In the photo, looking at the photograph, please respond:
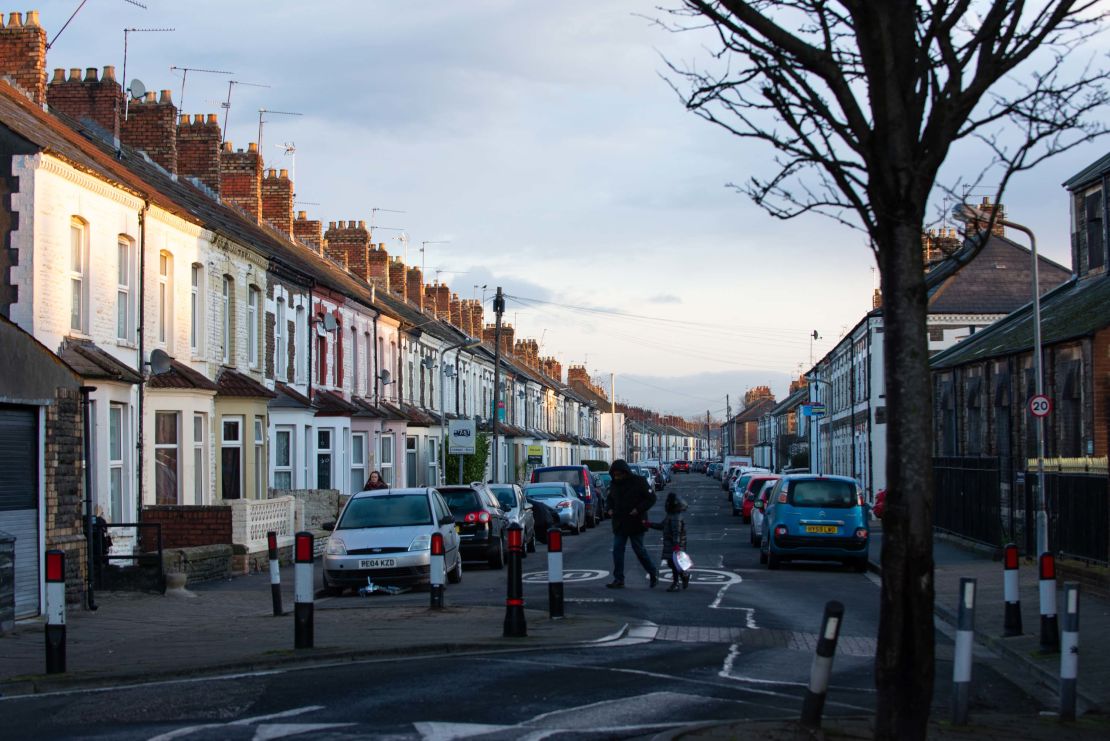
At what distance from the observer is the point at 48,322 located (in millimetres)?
19734

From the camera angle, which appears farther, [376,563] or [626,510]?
[376,563]

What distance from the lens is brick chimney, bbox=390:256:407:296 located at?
61.7 meters

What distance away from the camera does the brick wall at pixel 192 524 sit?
946 inches

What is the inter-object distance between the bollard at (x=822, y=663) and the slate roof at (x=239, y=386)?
21091 mm

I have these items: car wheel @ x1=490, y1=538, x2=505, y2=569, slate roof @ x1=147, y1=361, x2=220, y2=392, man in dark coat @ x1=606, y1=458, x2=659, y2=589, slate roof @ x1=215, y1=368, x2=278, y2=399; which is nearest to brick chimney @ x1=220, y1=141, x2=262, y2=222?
slate roof @ x1=215, y1=368, x2=278, y2=399

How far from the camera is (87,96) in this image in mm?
30625

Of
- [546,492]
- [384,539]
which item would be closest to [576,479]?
[546,492]

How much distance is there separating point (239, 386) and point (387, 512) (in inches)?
331

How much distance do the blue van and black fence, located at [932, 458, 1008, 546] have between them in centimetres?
215

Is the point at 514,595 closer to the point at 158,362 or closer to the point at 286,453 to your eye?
the point at 158,362

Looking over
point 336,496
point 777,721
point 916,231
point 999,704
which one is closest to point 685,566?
point 999,704

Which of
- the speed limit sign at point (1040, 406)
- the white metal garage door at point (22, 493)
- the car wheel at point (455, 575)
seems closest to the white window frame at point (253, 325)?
the car wheel at point (455, 575)

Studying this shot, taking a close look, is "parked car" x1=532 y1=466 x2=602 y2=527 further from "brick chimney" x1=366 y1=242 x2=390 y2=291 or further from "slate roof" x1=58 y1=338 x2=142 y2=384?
"slate roof" x1=58 y1=338 x2=142 y2=384

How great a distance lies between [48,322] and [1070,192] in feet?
95.2
